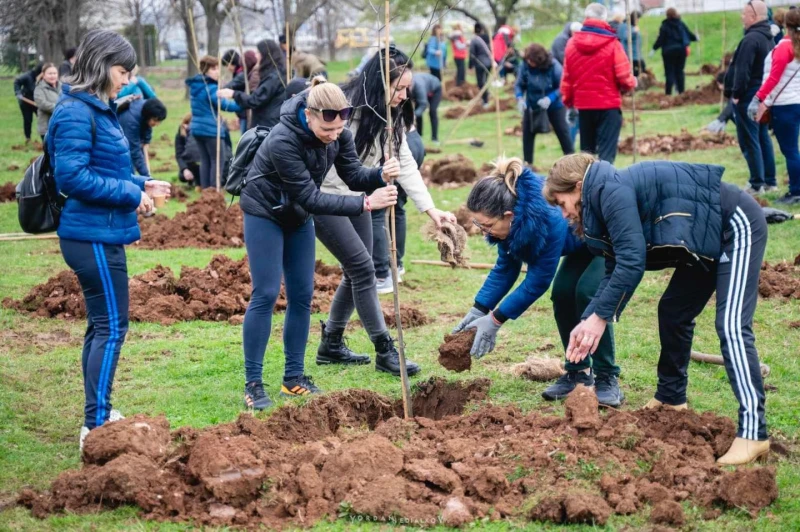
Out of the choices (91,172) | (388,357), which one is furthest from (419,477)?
(91,172)

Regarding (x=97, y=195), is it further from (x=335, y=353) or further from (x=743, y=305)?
(x=743, y=305)

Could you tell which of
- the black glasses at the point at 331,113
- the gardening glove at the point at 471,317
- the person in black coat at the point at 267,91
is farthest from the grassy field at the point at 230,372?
the person in black coat at the point at 267,91

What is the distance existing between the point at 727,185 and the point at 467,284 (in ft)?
15.9

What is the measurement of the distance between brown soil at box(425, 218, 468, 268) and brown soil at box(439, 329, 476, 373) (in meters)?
0.46

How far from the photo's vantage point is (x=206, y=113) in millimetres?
14102

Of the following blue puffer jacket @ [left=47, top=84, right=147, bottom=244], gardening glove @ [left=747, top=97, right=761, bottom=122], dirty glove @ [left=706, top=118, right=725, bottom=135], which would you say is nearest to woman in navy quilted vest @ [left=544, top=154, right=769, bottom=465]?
blue puffer jacket @ [left=47, top=84, right=147, bottom=244]

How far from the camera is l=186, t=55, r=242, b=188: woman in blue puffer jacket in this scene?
1405 centimetres

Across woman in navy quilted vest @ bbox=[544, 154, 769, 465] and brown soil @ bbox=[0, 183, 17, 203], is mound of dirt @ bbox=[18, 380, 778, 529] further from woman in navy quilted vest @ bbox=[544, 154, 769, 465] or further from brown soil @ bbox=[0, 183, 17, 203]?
brown soil @ bbox=[0, 183, 17, 203]

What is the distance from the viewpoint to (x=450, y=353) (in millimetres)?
5492

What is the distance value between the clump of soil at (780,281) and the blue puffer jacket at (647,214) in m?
3.56

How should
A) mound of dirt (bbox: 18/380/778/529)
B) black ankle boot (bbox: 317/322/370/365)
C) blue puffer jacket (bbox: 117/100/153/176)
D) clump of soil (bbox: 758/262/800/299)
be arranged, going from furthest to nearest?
blue puffer jacket (bbox: 117/100/153/176)
clump of soil (bbox: 758/262/800/299)
black ankle boot (bbox: 317/322/370/365)
mound of dirt (bbox: 18/380/778/529)

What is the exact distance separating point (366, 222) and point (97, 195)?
2.20 meters

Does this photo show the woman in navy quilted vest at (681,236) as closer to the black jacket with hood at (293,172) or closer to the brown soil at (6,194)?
the black jacket with hood at (293,172)

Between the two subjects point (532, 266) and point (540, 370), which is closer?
point (532, 266)
